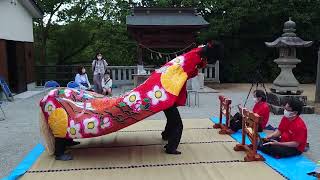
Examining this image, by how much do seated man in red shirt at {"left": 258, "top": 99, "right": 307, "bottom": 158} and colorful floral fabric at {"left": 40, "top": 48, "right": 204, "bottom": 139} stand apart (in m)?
1.44

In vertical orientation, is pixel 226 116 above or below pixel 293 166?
above

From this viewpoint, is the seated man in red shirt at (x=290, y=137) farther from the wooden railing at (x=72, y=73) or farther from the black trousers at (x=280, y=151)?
the wooden railing at (x=72, y=73)

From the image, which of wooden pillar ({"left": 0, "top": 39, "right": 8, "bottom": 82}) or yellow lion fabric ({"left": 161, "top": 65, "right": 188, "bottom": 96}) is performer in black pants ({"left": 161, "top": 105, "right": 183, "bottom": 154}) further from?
wooden pillar ({"left": 0, "top": 39, "right": 8, "bottom": 82})

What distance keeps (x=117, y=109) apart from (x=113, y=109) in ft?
0.19

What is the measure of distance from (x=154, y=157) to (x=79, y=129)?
3.59 feet

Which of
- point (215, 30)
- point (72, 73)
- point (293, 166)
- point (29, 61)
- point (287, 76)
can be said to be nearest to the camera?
point (293, 166)

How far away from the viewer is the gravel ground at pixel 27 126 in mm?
5262

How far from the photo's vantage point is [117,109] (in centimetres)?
478

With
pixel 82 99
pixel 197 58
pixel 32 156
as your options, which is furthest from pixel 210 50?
pixel 32 156

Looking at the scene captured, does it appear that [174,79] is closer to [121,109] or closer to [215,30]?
[121,109]

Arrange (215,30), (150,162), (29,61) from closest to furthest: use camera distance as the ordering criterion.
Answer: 1. (150,162)
2. (29,61)
3. (215,30)

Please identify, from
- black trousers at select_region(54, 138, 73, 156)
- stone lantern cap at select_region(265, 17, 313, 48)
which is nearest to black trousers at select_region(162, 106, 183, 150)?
black trousers at select_region(54, 138, 73, 156)

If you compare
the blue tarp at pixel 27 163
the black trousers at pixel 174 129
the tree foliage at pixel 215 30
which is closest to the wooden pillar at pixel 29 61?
the tree foliage at pixel 215 30

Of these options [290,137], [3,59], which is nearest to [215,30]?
[3,59]
